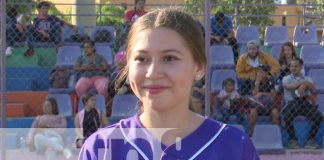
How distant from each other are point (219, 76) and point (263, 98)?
0.53 m

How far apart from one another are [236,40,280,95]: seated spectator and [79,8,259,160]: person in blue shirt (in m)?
6.11

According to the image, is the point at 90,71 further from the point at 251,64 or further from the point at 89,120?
the point at 251,64

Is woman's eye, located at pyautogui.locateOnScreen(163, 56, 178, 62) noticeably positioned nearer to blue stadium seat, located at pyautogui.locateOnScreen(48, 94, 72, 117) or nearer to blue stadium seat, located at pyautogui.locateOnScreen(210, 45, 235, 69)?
blue stadium seat, located at pyautogui.locateOnScreen(48, 94, 72, 117)

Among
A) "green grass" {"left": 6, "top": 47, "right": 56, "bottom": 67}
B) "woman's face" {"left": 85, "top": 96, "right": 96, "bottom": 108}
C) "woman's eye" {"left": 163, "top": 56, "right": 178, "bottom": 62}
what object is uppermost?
"woman's eye" {"left": 163, "top": 56, "right": 178, "bottom": 62}

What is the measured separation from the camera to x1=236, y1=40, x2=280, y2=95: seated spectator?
7814 mm

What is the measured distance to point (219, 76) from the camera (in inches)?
307

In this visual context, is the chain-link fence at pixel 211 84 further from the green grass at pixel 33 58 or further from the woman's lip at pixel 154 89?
the woman's lip at pixel 154 89

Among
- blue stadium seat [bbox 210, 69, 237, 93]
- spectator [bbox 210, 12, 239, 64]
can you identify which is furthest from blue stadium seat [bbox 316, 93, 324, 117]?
spectator [bbox 210, 12, 239, 64]

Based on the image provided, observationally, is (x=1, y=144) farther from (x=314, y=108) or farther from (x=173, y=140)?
(x=173, y=140)

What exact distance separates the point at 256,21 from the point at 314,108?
21.8 ft

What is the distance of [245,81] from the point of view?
25.6ft

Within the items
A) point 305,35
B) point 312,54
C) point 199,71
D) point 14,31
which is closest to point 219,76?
point 312,54

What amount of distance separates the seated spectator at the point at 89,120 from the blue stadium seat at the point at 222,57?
5.64 feet

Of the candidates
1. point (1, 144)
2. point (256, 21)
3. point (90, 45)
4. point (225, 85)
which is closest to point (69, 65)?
point (90, 45)
